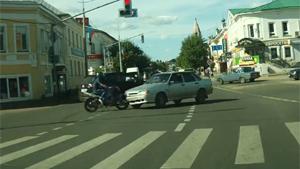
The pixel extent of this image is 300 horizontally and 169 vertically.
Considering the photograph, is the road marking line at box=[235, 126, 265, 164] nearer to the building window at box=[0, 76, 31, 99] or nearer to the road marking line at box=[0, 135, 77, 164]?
the road marking line at box=[0, 135, 77, 164]

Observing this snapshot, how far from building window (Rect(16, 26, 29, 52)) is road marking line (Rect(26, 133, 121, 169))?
104 ft

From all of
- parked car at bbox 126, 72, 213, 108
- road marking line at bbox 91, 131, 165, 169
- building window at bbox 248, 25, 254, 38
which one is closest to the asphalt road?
road marking line at bbox 91, 131, 165, 169

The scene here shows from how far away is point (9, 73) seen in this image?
45.1 meters

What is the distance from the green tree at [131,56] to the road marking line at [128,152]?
286 feet

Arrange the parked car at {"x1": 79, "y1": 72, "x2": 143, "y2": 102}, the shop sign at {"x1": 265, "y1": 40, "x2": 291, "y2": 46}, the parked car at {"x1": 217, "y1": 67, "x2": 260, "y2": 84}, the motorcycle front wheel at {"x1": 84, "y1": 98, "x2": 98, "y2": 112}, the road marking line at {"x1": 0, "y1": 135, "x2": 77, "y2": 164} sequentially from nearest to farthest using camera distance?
the road marking line at {"x1": 0, "y1": 135, "x2": 77, "y2": 164}
the motorcycle front wheel at {"x1": 84, "y1": 98, "x2": 98, "y2": 112}
the parked car at {"x1": 79, "y1": 72, "x2": 143, "y2": 102}
the parked car at {"x1": 217, "y1": 67, "x2": 260, "y2": 84}
the shop sign at {"x1": 265, "y1": 40, "x2": 291, "y2": 46}

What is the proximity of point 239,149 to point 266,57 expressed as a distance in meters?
69.2

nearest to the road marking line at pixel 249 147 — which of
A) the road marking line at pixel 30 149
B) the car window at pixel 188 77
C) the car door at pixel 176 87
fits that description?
the road marking line at pixel 30 149

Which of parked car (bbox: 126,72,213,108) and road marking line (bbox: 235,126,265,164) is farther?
parked car (bbox: 126,72,213,108)

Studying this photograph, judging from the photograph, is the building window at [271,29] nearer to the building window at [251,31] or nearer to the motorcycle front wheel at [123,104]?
the building window at [251,31]

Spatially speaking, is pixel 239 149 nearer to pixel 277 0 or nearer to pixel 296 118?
pixel 296 118

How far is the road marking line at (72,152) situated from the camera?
1096cm

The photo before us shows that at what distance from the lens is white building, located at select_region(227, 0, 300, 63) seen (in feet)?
260

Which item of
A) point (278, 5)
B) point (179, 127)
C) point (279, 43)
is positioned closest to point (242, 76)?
point (279, 43)

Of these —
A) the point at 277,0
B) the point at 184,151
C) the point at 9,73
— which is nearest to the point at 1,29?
the point at 9,73
